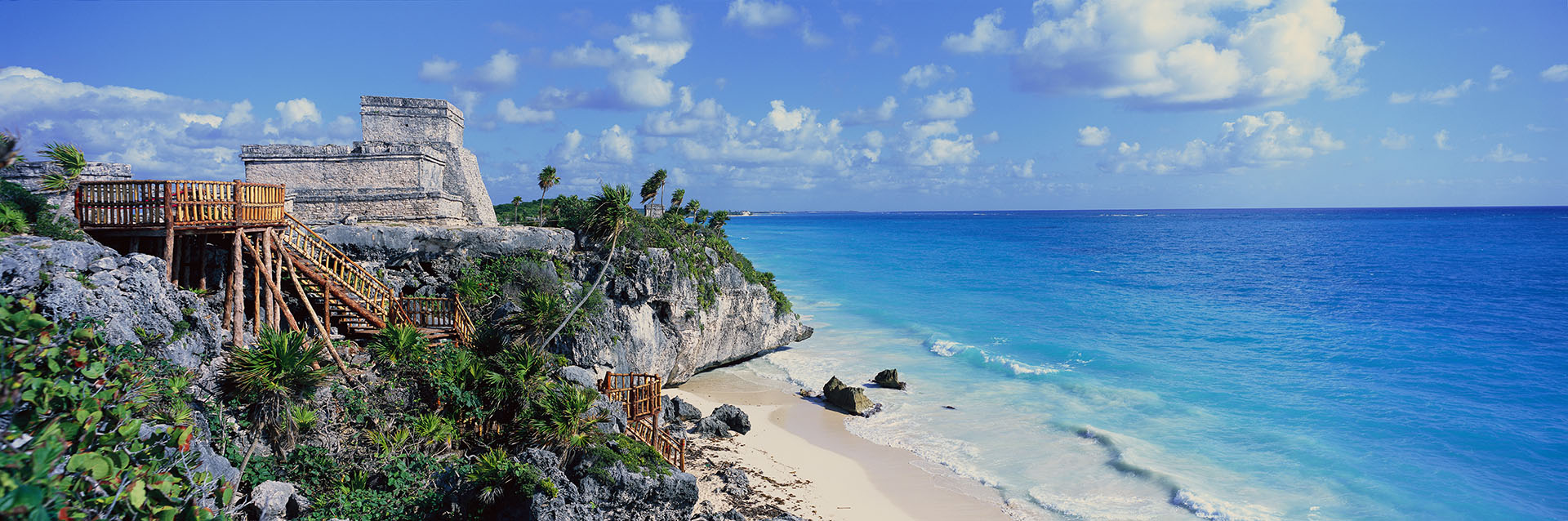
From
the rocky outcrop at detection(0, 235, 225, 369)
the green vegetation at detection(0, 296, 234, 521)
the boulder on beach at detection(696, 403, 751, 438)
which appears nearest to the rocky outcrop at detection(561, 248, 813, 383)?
the boulder on beach at detection(696, 403, 751, 438)

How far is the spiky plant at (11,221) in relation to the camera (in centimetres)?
989

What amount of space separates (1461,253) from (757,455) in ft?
278

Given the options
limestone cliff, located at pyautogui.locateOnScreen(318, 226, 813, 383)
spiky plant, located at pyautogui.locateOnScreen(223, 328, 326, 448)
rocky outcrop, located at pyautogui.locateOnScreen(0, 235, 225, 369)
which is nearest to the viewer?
rocky outcrop, located at pyautogui.locateOnScreen(0, 235, 225, 369)

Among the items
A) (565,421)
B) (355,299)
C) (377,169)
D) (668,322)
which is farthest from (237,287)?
(668,322)

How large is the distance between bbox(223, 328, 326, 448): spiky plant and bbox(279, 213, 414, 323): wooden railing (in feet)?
12.0

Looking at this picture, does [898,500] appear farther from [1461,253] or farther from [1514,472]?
[1461,253]

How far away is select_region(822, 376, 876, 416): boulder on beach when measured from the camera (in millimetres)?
20547

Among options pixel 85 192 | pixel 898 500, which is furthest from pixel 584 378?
pixel 85 192

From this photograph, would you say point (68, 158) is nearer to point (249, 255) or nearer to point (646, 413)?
point (249, 255)

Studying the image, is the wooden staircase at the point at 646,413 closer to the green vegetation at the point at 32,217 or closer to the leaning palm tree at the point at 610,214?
the leaning palm tree at the point at 610,214

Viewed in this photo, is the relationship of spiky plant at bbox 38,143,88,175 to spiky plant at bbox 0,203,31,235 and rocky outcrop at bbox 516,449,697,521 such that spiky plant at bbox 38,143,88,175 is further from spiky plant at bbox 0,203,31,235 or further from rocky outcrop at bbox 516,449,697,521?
rocky outcrop at bbox 516,449,697,521

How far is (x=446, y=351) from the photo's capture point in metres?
14.5

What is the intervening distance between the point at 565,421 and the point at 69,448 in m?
7.44

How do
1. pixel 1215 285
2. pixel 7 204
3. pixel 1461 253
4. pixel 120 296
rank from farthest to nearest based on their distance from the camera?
1. pixel 1461 253
2. pixel 1215 285
3. pixel 7 204
4. pixel 120 296
